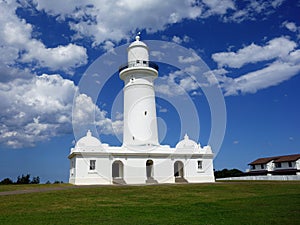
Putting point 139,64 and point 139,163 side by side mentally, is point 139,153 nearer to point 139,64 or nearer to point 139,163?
point 139,163

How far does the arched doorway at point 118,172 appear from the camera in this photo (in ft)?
86.5

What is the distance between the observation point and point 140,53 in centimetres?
3100

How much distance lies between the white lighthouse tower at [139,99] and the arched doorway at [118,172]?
2.07m

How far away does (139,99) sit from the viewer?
97.4 feet

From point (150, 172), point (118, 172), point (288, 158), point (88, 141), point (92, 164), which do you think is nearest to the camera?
point (92, 164)

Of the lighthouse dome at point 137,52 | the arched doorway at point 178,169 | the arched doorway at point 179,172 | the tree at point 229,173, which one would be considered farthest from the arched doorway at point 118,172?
the tree at point 229,173

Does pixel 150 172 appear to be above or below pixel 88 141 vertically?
below

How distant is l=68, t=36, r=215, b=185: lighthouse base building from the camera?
25.7 m

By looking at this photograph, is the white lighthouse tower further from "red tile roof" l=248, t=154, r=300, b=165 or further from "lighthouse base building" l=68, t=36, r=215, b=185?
"red tile roof" l=248, t=154, r=300, b=165

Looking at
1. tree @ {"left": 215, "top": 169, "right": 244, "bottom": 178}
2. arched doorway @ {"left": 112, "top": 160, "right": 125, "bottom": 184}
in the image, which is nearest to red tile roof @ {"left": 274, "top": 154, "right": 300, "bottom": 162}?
tree @ {"left": 215, "top": 169, "right": 244, "bottom": 178}

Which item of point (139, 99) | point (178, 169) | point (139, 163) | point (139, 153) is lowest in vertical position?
point (178, 169)

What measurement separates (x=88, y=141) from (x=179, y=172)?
31.0ft

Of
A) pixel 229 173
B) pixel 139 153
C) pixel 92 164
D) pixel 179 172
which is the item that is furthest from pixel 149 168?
pixel 229 173

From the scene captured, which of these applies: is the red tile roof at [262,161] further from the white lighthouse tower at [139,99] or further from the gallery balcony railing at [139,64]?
the gallery balcony railing at [139,64]
